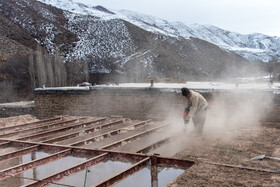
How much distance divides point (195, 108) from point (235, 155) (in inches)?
69.0

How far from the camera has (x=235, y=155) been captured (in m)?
5.16

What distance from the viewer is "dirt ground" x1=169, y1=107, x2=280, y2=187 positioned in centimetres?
336

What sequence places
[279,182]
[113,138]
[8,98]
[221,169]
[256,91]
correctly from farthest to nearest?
1. [8,98]
2. [256,91]
3. [113,138]
4. [221,169]
5. [279,182]

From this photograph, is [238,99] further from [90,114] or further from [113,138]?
[90,114]

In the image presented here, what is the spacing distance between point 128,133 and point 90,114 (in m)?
4.18

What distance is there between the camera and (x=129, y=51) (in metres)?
44.8

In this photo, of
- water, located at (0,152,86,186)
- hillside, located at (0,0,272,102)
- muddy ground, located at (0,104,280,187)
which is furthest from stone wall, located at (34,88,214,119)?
hillside, located at (0,0,272,102)

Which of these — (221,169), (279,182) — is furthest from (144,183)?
(279,182)

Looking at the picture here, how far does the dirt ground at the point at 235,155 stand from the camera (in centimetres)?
336

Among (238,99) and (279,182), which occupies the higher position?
(238,99)

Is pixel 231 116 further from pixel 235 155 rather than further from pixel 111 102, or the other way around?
pixel 111 102

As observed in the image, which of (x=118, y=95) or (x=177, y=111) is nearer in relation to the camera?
(x=177, y=111)

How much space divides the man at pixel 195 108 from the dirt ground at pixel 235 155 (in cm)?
40

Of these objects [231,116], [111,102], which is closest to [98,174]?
[231,116]
